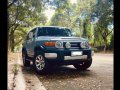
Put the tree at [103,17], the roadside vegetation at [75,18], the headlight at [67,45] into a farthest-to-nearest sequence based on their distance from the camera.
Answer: the tree at [103,17]
the roadside vegetation at [75,18]
the headlight at [67,45]

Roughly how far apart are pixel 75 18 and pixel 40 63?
118ft

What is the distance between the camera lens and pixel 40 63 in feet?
25.3

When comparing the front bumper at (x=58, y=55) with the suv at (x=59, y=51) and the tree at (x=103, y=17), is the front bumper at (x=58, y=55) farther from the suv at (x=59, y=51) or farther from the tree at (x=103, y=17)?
the tree at (x=103, y=17)

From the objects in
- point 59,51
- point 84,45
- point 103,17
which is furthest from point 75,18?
point 59,51

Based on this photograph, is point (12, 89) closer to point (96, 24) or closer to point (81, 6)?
point (96, 24)

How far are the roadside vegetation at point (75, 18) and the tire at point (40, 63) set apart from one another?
18.7 metres

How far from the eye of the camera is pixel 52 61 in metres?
7.38

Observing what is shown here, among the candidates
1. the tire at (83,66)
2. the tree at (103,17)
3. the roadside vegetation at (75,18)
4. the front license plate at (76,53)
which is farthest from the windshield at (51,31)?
the tree at (103,17)

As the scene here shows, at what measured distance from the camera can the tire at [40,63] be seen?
24.8 feet

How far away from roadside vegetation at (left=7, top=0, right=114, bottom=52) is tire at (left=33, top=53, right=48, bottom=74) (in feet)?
61.2

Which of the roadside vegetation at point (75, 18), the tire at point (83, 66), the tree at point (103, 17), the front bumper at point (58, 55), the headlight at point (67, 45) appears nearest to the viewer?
the front bumper at point (58, 55)

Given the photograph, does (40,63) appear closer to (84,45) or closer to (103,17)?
(84,45)
